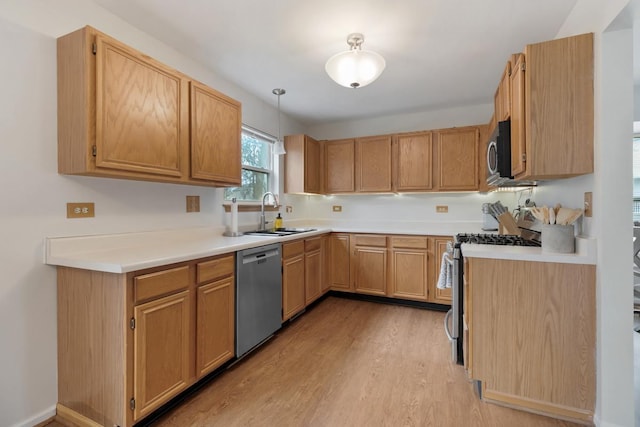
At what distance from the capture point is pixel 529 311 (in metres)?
1.69

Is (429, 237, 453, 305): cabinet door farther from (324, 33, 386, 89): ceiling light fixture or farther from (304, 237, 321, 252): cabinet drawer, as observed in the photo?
(324, 33, 386, 89): ceiling light fixture

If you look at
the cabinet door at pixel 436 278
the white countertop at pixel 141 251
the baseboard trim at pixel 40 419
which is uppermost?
the white countertop at pixel 141 251

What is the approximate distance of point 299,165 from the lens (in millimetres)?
3891

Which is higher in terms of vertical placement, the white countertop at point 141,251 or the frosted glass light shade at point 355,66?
the frosted glass light shade at point 355,66

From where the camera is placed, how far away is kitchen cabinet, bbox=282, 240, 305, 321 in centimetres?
279

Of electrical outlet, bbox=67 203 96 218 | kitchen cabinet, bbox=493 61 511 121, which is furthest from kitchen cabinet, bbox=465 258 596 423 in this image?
electrical outlet, bbox=67 203 96 218

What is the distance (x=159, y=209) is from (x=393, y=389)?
206 cm

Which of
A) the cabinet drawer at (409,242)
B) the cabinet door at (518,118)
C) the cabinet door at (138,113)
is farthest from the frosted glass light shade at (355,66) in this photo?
the cabinet drawer at (409,242)

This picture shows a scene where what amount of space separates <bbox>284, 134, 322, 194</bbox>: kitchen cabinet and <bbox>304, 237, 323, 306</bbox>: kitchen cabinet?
0.79 metres

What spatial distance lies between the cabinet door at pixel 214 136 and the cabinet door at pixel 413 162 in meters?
2.09

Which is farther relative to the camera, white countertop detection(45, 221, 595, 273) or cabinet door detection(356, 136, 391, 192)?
cabinet door detection(356, 136, 391, 192)

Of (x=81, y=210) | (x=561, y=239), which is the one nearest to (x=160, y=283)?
(x=81, y=210)

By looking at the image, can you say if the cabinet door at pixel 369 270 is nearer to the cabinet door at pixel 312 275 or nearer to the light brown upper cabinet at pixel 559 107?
the cabinet door at pixel 312 275

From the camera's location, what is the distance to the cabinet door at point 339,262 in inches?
148
